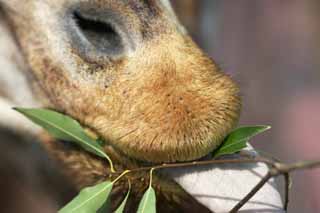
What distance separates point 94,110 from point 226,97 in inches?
6.9

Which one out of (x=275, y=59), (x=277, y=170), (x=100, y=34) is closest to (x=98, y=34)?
(x=100, y=34)

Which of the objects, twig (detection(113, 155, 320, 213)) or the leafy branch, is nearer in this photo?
twig (detection(113, 155, 320, 213))

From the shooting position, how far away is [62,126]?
1.09 m

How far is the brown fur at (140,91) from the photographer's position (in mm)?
988

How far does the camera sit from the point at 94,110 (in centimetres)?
108

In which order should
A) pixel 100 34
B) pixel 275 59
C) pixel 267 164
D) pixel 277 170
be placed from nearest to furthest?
pixel 277 170, pixel 267 164, pixel 100 34, pixel 275 59

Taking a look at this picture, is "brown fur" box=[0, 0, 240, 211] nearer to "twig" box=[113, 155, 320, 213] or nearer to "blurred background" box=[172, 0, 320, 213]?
"twig" box=[113, 155, 320, 213]

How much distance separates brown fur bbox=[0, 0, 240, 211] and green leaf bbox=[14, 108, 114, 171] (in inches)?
0.8

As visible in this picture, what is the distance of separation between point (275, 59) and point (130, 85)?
2123 mm

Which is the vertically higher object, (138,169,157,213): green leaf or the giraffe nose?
the giraffe nose

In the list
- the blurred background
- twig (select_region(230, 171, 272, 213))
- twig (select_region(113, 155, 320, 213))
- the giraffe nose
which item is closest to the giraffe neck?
the giraffe nose

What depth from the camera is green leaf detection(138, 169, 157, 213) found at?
977mm

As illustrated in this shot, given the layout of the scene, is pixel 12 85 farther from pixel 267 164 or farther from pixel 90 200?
pixel 267 164

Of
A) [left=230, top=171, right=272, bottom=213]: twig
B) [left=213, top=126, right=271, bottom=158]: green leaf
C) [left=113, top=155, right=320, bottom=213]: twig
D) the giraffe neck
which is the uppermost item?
the giraffe neck
